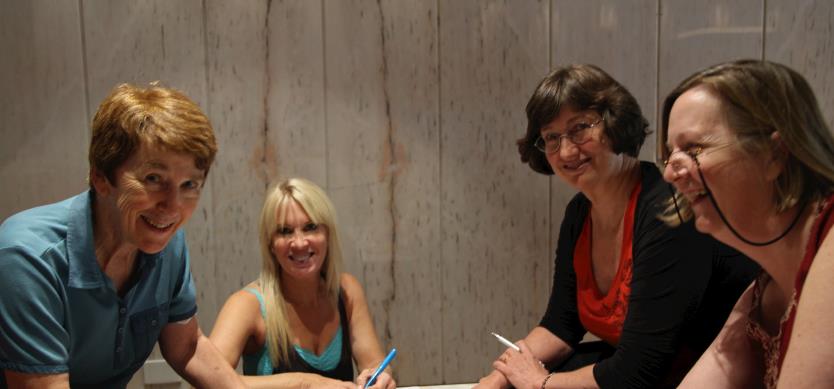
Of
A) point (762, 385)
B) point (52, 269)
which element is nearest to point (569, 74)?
point (762, 385)

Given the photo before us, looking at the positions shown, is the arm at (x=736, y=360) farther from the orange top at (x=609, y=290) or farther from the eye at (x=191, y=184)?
the eye at (x=191, y=184)

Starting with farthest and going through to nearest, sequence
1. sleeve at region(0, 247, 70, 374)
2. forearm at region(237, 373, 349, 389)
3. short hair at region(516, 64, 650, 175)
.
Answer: forearm at region(237, 373, 349, 389) → short hair at region(516, 64, 650, 175) → sleeve at region(0, 247, 70, 374)

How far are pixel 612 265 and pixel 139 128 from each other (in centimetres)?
117

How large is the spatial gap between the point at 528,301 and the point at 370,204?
619 millimetres

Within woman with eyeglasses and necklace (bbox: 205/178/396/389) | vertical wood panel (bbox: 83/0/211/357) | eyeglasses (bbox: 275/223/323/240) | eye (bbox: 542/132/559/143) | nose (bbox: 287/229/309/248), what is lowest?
woman with eyeglasses and necklace (bbox: 205/178/396/389)

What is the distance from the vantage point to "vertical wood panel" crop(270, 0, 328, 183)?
2.21 metres

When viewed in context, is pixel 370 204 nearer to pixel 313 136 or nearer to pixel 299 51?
pixel 313 136

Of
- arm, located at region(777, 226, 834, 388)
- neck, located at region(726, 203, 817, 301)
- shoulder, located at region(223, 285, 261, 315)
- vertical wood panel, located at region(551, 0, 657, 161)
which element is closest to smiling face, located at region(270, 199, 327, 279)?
shoulder, located at region(223, 285, 261, 315)

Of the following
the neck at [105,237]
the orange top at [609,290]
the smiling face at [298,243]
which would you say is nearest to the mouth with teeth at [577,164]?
the orange top at [609,290]

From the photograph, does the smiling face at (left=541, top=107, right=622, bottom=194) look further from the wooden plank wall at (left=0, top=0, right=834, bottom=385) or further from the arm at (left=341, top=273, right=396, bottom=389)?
the arm at (left=341, top=273, right=396, bottom=389)

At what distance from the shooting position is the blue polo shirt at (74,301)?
3.94 ft

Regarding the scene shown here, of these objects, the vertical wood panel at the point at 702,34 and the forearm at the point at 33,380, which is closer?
the forearm at the point at 33,380

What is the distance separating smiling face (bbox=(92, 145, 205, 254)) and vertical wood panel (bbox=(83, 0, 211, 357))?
3.14 feet

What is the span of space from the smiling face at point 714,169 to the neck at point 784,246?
2 centimetres
